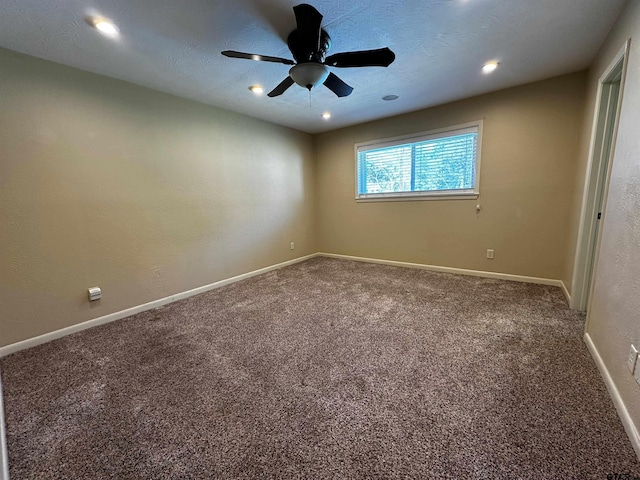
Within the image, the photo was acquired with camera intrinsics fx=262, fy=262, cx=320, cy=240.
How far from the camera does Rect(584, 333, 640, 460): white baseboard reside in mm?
1196

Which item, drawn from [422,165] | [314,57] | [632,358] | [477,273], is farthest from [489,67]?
[632,358]

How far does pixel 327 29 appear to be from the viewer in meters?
1.96

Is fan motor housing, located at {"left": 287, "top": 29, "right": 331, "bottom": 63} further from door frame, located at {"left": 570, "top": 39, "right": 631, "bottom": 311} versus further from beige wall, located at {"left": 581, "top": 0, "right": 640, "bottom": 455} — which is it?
door frame, located at {"left": 570, "top": 39, "right": 631, "bottom": 311}

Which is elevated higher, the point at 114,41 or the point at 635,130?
the point at 114,41

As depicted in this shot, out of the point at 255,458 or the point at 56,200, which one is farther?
the point at 56,200

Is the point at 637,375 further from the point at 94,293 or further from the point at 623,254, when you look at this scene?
the point at 94,293

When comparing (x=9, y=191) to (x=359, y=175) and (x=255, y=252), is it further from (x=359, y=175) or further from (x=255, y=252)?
(x=359, y=175)

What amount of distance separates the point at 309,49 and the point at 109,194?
2.35 meters

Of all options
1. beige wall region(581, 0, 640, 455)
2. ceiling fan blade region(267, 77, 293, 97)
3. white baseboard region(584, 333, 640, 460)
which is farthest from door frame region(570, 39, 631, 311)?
ceiling fan blade region(267, 77, 293, 97)

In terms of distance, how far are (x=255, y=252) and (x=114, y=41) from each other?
9.17 feet

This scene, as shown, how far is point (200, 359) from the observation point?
1.99 metres

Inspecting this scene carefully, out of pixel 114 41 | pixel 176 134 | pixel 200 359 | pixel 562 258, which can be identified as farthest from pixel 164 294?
pixel 562 258

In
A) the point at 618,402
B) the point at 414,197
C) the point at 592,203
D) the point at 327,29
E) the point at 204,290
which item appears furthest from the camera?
the point at 414,197

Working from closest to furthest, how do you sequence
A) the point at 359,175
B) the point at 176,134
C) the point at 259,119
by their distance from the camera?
1. the point at 176,134
2. the point at 259,119
3. the point at 359,175
